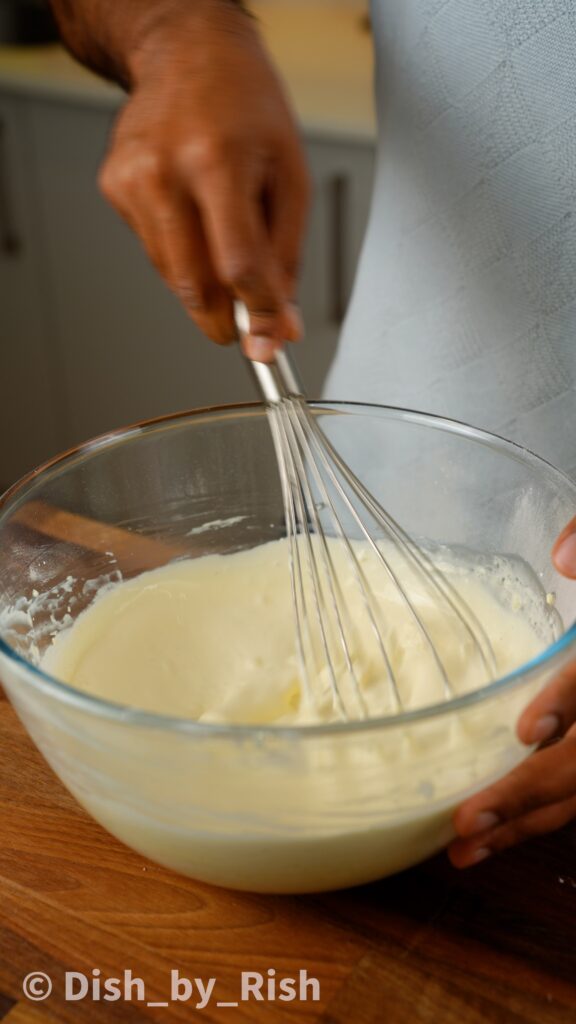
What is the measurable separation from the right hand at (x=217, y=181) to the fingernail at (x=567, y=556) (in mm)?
194

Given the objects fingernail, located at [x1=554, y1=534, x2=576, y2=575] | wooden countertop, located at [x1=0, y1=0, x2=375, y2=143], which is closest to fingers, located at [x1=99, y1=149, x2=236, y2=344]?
fingernail, located at [x1=554, y1=534, x2=576, y2=575]

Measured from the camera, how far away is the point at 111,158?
58 cm

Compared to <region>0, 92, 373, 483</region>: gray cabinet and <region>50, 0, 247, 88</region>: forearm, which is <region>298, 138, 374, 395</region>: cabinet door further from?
<region>50, 0, 247, 88</region>: forearm

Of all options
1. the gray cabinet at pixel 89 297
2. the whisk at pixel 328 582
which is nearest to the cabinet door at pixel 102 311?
the gray cabinet at pixel 89 297

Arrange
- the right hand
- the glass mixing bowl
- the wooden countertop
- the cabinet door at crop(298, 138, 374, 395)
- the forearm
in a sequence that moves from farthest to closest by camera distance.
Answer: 1. the cabinet door at crop(298, 138, 374, 395)
2. the wooden countertop
3. the forearm
4. the right hand
5. the glass mixing bowl

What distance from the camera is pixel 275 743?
0.41 metres

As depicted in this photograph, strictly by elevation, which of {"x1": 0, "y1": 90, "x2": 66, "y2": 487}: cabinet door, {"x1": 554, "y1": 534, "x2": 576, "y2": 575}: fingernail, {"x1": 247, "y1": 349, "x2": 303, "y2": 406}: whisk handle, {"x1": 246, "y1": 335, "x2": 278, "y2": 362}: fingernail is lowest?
{"x1": 0, "y1": 90, "x2": 66, "y2": 487}: cabinet door

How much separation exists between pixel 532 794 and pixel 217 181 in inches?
14.3

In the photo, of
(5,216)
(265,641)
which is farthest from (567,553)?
(5,216)

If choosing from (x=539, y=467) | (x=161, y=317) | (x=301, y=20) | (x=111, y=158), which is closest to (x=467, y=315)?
(x=539, y=467)

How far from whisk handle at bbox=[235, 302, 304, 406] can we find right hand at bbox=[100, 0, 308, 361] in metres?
0.01

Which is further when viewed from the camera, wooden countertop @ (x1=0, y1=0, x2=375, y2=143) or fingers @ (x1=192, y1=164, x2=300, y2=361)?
wooden countertop @ (x1=0, y1=0, x2=375, y2=143)

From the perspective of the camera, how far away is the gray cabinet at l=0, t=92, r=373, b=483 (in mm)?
1886

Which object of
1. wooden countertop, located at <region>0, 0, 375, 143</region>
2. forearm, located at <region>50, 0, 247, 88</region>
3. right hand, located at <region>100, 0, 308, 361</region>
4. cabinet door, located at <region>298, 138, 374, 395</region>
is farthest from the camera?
cabinet door, located at <region>298, 138, 374, 395</region>
